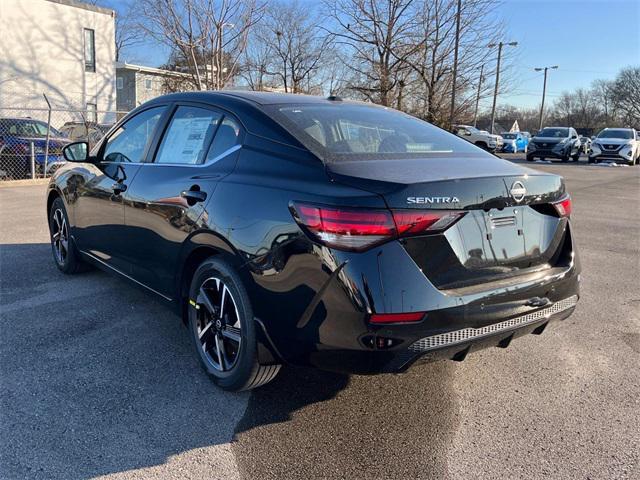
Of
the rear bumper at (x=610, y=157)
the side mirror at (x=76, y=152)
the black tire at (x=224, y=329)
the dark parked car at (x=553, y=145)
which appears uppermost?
the dark parked car at (x=553, y=145)

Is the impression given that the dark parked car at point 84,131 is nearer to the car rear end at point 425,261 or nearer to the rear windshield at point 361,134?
the rear windshield at point 361,134

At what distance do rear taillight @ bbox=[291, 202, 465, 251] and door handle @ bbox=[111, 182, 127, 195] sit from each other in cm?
204

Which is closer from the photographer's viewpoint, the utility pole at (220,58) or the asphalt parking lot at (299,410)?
the asphalt parking lot at (299,410)

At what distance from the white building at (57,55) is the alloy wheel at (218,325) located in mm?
23785

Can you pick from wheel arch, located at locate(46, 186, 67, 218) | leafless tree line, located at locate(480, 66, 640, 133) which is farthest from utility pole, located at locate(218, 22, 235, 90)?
leafless tree line, located at locate(480, 66, 640, 133)

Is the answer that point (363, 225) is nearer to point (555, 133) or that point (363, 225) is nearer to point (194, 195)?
point (194, 195)

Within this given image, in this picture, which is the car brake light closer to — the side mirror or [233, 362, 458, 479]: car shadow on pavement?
[233, 362, 458, 479]: car shadow on pavement

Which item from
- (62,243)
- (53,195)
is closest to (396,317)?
(62,243)

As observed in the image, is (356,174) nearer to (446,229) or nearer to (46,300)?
(446,229)

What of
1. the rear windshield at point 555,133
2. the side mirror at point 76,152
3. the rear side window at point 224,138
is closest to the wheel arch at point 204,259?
the rear side window at point 224,138

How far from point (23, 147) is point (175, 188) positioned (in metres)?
12.2

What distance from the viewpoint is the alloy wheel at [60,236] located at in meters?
5.07

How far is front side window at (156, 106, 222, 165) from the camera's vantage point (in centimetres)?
328

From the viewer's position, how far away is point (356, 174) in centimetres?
244
